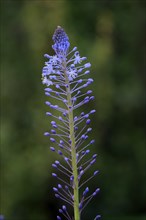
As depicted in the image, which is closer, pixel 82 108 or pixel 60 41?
pixel 60 41

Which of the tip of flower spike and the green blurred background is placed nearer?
the tip of flower spike

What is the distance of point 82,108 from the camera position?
15531mm

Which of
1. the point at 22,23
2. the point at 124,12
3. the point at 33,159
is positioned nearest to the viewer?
the point at 33,159

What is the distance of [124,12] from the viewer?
17500mm

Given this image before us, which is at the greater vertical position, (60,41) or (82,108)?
(82,108)

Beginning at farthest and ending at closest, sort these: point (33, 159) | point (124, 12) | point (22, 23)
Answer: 1. point (124, 12)
2. point (22, 23)
3. point (33, 159)

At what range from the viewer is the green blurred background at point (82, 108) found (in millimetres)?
15508

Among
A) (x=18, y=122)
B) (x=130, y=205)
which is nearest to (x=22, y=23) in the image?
(x=18, y=122)

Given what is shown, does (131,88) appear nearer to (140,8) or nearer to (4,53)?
(140,8)

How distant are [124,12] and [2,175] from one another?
6690mm

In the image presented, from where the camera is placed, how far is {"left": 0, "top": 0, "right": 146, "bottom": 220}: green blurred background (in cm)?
1551

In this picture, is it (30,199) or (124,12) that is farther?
(124,12)

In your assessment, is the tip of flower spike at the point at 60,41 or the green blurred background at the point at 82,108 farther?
the green blurred background at the point at 82,108

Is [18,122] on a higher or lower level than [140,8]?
lower
